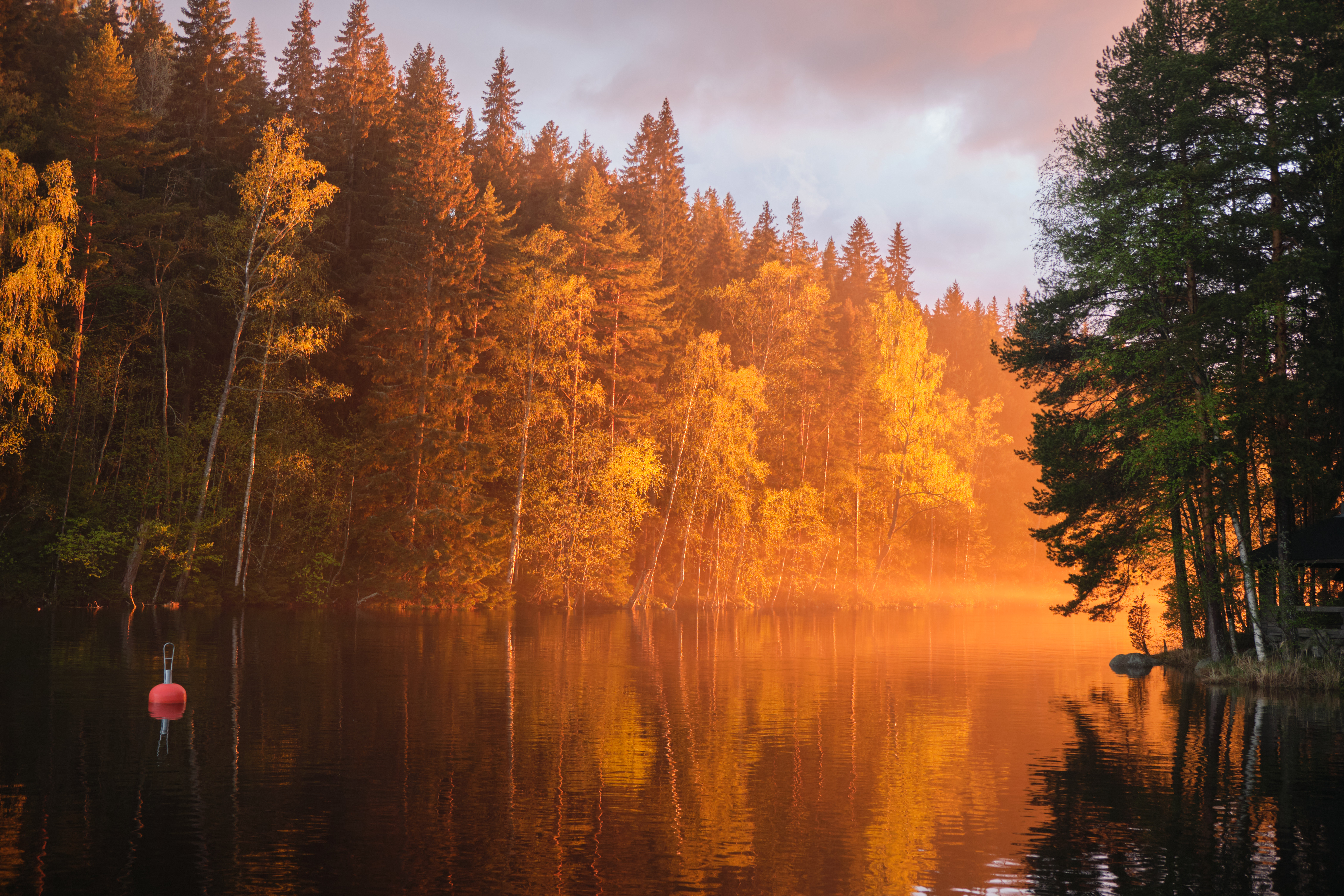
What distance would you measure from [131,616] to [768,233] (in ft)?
186

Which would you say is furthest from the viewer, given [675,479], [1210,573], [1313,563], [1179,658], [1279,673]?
[675,479]

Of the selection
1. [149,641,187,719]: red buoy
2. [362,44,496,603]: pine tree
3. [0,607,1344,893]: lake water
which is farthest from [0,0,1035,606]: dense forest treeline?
[149,641,187,719]: red buoy

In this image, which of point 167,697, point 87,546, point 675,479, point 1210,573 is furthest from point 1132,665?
point 87,546

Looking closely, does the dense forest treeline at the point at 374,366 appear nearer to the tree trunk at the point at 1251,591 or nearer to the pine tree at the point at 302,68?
the pine tree at the point at 302,68

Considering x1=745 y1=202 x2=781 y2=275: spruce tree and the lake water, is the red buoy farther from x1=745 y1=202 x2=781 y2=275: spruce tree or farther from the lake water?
x1=745 y1=202 x2=781 y2=275: spruce tree

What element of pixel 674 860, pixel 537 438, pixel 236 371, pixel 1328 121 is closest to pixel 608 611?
pixel 537 438

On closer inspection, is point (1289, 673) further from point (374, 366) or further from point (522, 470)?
point (374, 366)

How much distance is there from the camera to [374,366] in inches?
2023

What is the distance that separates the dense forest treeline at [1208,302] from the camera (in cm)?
2731

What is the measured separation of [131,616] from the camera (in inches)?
1515

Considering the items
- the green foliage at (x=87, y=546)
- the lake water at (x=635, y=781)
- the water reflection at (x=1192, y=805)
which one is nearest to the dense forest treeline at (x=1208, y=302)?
the lake water at (x=635, y=781)

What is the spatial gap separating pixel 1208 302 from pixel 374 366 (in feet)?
124

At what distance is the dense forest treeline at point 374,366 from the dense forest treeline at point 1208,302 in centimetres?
2814

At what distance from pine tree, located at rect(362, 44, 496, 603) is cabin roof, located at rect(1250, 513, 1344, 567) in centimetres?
3412
